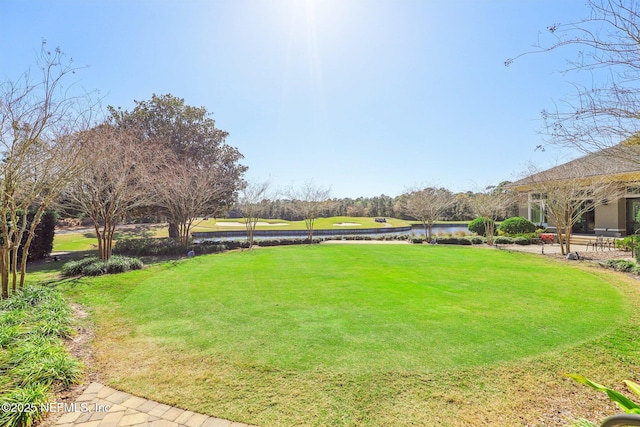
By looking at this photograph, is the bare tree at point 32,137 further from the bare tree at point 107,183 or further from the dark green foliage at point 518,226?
the dark green foliage at point 518,226

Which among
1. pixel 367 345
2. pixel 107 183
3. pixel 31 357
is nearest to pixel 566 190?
pixel 367 345

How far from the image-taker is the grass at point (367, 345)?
2.63m

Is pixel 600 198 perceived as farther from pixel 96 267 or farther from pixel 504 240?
pixel 96 267

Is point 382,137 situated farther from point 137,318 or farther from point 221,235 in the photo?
point 221,235

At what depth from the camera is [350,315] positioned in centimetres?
488

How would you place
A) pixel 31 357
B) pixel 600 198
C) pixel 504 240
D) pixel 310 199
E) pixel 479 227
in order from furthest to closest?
pixel 310 199
pixel 479 227
pixel 504 240
pixel 600 198
pixel 31 357

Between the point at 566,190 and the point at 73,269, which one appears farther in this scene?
the point at 566,190

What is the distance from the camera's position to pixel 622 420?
102 cm

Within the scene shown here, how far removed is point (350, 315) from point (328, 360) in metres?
1.57

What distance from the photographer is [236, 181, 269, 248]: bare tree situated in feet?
55.0

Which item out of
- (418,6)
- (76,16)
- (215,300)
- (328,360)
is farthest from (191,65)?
(328,360)

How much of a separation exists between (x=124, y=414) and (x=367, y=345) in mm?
2589

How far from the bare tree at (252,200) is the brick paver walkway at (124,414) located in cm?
1403

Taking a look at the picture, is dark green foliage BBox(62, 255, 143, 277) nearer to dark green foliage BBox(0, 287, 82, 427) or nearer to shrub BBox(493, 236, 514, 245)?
dark green foliage BBox(0, 287, 82, 427)
